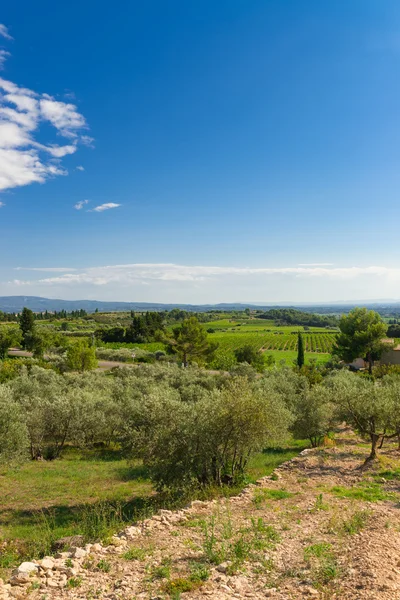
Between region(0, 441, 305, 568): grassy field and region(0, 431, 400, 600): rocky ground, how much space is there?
1977 mm

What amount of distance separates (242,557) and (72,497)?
1322cm

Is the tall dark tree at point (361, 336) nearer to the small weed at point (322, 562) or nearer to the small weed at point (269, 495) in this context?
the small weed at point (269, 495)

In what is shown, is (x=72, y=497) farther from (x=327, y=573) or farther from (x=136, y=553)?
(x=327, y=573)

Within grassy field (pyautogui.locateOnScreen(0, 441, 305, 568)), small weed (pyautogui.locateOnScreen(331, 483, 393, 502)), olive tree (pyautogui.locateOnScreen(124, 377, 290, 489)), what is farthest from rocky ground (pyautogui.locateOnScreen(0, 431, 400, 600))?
olive tree (pyautogui.locateOnScreen(124, 377, 290, 489))

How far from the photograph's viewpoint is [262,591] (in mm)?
8109

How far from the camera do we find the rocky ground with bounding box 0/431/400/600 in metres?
8.02

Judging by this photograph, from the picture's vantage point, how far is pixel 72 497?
19.3 metres

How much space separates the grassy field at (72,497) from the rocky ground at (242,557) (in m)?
1.98

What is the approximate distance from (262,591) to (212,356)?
210ft

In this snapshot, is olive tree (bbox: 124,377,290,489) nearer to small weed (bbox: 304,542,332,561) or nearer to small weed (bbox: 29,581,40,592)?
small weed (bbox: 304,542,332,561)

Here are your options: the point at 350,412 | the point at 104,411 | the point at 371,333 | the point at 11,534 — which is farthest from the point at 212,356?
the point at 11,534

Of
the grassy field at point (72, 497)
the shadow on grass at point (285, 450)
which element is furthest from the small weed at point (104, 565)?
the shadow on grass at point (285, 450)

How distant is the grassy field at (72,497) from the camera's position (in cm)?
1316

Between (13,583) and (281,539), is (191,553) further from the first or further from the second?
(13,583)
